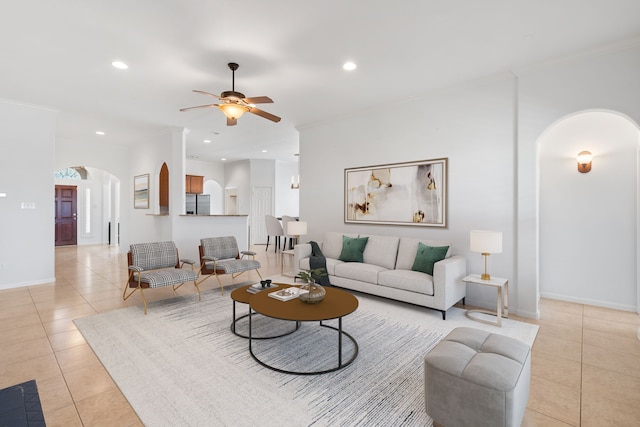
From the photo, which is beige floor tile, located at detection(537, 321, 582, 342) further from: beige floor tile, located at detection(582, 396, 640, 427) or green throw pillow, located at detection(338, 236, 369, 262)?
green throw pillow, located at detection(338, 236, 369, 262)

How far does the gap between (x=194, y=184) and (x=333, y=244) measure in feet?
22.2

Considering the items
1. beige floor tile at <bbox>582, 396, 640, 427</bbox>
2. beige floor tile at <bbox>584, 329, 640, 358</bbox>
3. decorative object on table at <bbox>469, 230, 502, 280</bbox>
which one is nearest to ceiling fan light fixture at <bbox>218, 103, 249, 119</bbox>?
decorative object on table at <bbox>469, 230, 502, 280</bbox>

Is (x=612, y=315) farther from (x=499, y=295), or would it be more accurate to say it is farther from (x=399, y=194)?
(x=399, y=194)

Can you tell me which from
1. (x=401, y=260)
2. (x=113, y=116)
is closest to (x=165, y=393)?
(x=401, y=260)

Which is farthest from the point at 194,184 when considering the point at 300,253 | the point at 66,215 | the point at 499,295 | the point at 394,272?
the point at 499,295

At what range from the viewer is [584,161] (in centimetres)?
404

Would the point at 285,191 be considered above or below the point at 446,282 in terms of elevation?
above

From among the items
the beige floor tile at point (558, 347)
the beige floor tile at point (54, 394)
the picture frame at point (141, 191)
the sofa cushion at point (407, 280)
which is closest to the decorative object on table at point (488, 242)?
the sofa cushion at point (407, 280)

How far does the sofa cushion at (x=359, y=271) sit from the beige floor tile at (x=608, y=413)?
7.86 feet

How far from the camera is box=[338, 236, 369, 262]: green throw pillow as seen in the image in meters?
4.83

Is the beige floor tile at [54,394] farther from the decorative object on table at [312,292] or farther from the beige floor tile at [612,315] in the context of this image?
the beige floor tile at [612,315]

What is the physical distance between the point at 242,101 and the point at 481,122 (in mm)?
3088

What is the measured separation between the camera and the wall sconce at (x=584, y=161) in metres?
4.03

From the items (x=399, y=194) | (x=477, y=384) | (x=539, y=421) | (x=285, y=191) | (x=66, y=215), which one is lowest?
(x=539, y=421)
